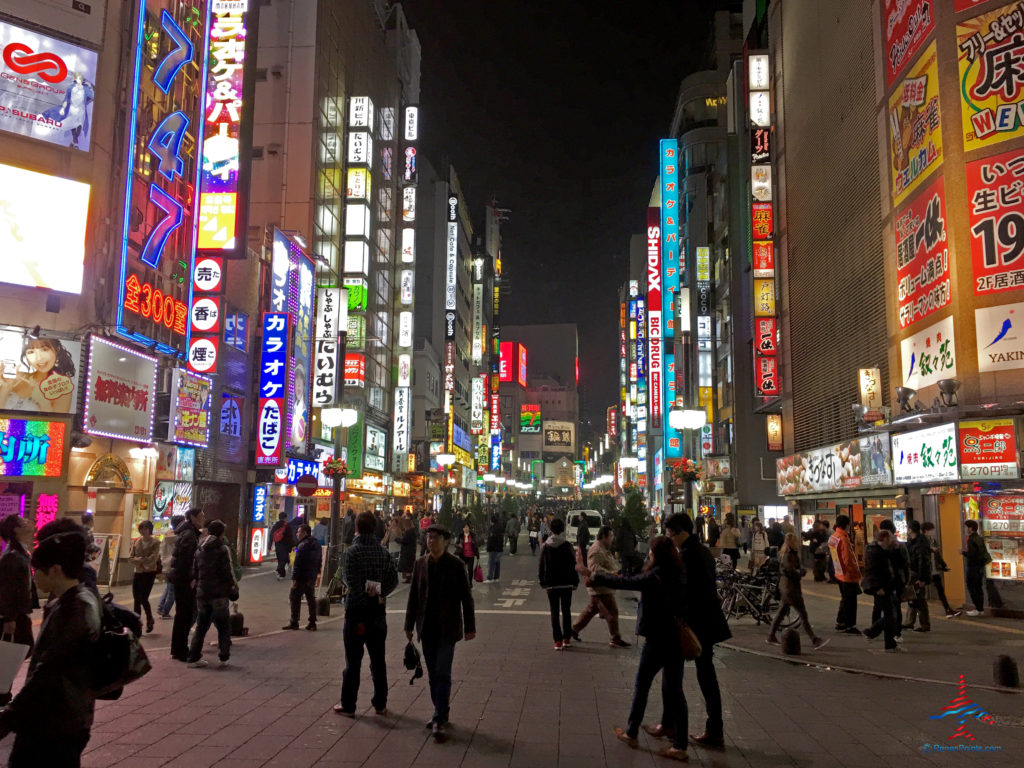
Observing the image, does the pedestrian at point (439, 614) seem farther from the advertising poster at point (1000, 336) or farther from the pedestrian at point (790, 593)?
the advertising poster at point (1000, 336)

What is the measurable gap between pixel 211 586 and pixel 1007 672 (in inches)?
356

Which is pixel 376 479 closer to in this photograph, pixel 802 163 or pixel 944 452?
pixel 802 163

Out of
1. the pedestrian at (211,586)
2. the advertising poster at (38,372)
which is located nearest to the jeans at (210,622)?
the pedestrian at (211,586)

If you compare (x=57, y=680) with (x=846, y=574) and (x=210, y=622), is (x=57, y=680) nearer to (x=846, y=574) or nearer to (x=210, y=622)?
(x=210, y=622)

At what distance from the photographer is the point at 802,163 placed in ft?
93.5

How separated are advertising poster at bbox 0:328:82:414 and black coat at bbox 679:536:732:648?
1441 centimetres

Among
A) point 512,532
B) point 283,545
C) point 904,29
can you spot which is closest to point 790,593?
point 283,545

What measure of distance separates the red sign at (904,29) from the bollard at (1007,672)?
558 inches

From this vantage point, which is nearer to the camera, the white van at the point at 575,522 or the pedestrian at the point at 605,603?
the pedestrian at the point at 605,603

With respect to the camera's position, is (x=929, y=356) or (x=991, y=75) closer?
(x=991, y=75)

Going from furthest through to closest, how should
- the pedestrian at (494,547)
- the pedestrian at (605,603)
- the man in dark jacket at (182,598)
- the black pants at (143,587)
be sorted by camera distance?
the pedestrian at (494,547), the black pants at (143,587), the pedestrian at (605,603), the man in dark jacket at (182,598)

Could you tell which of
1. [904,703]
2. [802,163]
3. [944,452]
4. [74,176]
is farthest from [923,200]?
[74,176]

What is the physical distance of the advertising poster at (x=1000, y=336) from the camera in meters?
15.6

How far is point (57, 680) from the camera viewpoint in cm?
358
